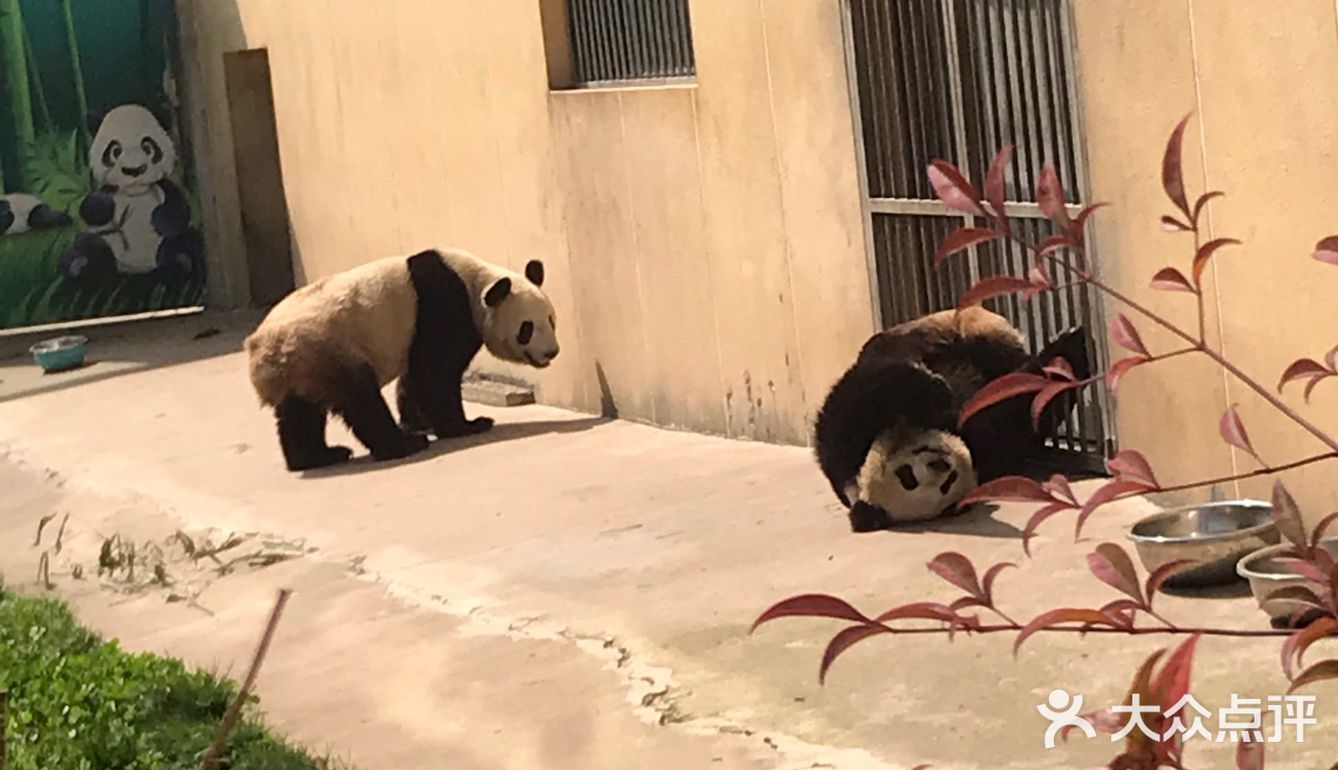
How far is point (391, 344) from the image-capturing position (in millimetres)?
8695

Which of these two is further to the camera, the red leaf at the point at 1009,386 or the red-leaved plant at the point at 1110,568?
the red leaf at the point at 1009,386

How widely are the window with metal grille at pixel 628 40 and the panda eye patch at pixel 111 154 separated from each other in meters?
6.81

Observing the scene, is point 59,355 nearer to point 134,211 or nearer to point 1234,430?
point 134,211

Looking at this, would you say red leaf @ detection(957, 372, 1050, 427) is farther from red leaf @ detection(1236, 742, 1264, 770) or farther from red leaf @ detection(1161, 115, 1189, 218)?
red leaf @ detection(1236, 742, 1264, 770)

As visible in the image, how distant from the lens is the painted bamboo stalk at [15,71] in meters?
14.5

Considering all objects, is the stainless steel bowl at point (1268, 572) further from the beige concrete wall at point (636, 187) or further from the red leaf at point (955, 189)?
A: the beige concrete wall at point (636, 187)

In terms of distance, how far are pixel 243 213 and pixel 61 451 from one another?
212 inches

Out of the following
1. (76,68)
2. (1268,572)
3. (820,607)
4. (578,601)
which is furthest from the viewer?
(76,68)

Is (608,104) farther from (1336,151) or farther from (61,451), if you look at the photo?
(1336,151)

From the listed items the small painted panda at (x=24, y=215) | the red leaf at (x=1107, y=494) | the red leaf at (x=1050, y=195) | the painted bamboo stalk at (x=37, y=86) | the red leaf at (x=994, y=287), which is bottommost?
the red leaf at (x=1107, y=494)

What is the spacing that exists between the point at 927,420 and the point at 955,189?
432cm

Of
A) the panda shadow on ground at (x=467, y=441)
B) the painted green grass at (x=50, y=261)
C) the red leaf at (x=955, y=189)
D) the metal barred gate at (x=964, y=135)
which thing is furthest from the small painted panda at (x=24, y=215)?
the red leaf at (x=955, y=189)

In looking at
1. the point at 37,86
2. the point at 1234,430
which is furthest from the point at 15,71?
the point at 1234,430

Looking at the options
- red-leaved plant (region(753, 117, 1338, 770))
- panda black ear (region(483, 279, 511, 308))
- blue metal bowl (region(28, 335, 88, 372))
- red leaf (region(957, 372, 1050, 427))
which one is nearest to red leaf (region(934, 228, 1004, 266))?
red-leaved plant (region(753, 117, 1338, 770))
